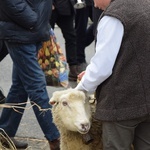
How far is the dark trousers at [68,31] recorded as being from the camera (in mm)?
5842

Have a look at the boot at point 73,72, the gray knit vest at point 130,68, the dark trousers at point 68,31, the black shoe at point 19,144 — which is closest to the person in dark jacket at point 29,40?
the black shoe at point 19,144

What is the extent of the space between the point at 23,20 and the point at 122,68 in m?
1.17

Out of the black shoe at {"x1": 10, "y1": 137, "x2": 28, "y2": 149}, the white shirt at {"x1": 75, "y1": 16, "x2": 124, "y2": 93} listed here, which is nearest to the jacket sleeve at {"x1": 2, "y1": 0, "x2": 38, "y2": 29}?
the white shirt at {"x1": 75, "y1": 16, "x2": 124, "y2": 93}

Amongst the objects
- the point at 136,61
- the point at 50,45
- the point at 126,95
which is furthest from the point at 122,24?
the point at 50,45

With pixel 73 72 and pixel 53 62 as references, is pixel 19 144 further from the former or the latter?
pixel 73 72

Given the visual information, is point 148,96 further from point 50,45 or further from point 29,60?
point 50,45

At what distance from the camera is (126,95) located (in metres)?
2.70

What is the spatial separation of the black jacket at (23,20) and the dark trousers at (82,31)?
8.29ft

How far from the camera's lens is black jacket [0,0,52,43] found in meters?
3.53

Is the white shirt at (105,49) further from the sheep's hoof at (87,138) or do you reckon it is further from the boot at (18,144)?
the boot at (18,144)

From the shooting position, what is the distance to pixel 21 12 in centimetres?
354

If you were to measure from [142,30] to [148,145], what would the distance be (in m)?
0.76

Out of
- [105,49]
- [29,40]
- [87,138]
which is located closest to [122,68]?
[105,49]

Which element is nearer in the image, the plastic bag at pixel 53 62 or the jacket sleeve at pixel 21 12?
the jacket sleeve at pixel 21 12
